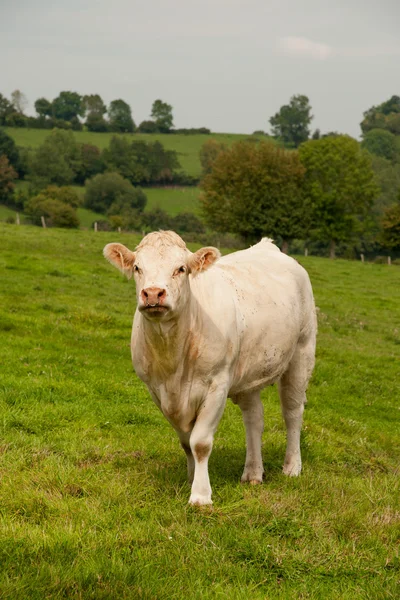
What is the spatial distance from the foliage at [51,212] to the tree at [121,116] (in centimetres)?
7677

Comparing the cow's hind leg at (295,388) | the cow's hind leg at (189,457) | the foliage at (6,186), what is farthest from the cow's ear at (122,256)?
the foliage at (6,186)

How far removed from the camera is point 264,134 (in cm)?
17662

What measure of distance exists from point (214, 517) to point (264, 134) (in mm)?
176904

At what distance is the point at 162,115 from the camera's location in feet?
536

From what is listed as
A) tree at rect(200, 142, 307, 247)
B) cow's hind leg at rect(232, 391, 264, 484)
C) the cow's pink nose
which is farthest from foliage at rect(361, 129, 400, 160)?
the cow's pink nose

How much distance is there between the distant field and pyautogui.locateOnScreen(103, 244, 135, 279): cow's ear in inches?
4542

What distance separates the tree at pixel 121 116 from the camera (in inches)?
6088

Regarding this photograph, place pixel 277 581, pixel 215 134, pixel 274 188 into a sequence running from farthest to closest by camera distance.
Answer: pixel 215 134 < pixel 274 188 < pixel 277 581

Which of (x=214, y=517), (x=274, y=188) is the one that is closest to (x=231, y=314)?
(x=214, y=517)

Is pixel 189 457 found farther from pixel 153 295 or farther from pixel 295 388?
pixel 153 295

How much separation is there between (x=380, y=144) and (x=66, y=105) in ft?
250

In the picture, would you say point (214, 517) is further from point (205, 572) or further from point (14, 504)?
point (14, 504)

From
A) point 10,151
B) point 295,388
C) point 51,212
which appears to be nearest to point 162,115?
point 10,151

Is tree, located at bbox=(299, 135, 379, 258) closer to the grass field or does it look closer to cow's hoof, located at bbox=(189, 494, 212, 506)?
the grass field
